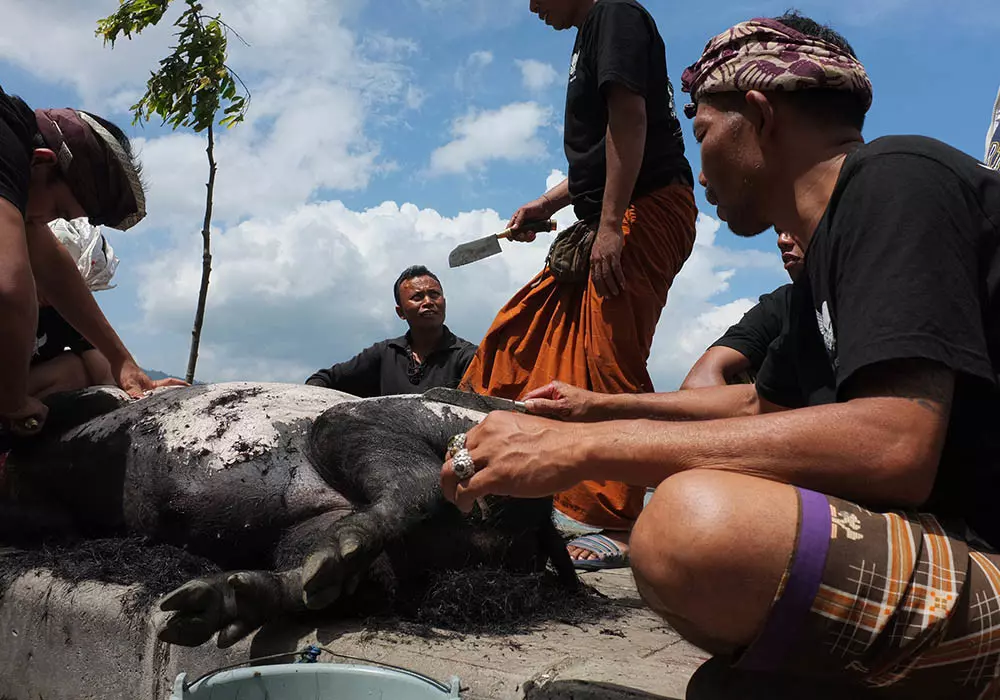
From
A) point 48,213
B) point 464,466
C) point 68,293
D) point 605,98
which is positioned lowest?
point 464,466

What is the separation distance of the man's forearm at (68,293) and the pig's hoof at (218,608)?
1991 mm

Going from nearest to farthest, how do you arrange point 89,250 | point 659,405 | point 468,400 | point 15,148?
point 659,405, point 15,148, point 468,400, point 89,250

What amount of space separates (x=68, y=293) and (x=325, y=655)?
2.31 metres

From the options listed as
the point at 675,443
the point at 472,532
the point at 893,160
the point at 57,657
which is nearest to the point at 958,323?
the point at 893,160

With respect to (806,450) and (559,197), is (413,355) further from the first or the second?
(806,450)

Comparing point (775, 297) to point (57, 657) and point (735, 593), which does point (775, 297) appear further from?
point (57, 657)

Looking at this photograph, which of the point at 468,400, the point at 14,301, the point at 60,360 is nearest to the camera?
the point at 14,301

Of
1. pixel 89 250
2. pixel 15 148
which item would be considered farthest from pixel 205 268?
pixel 15 148

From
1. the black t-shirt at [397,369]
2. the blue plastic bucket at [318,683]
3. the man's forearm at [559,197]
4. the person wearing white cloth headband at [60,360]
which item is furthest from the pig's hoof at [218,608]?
the black t-shirt at [397,369]

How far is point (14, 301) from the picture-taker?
2.68 m

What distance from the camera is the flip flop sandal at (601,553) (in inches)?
132

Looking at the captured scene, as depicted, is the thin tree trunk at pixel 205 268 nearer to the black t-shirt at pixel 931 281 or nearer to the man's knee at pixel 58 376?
the man's knee at pixel 58 376

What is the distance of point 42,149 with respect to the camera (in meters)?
2.97

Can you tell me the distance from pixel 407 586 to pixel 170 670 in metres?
0.65
